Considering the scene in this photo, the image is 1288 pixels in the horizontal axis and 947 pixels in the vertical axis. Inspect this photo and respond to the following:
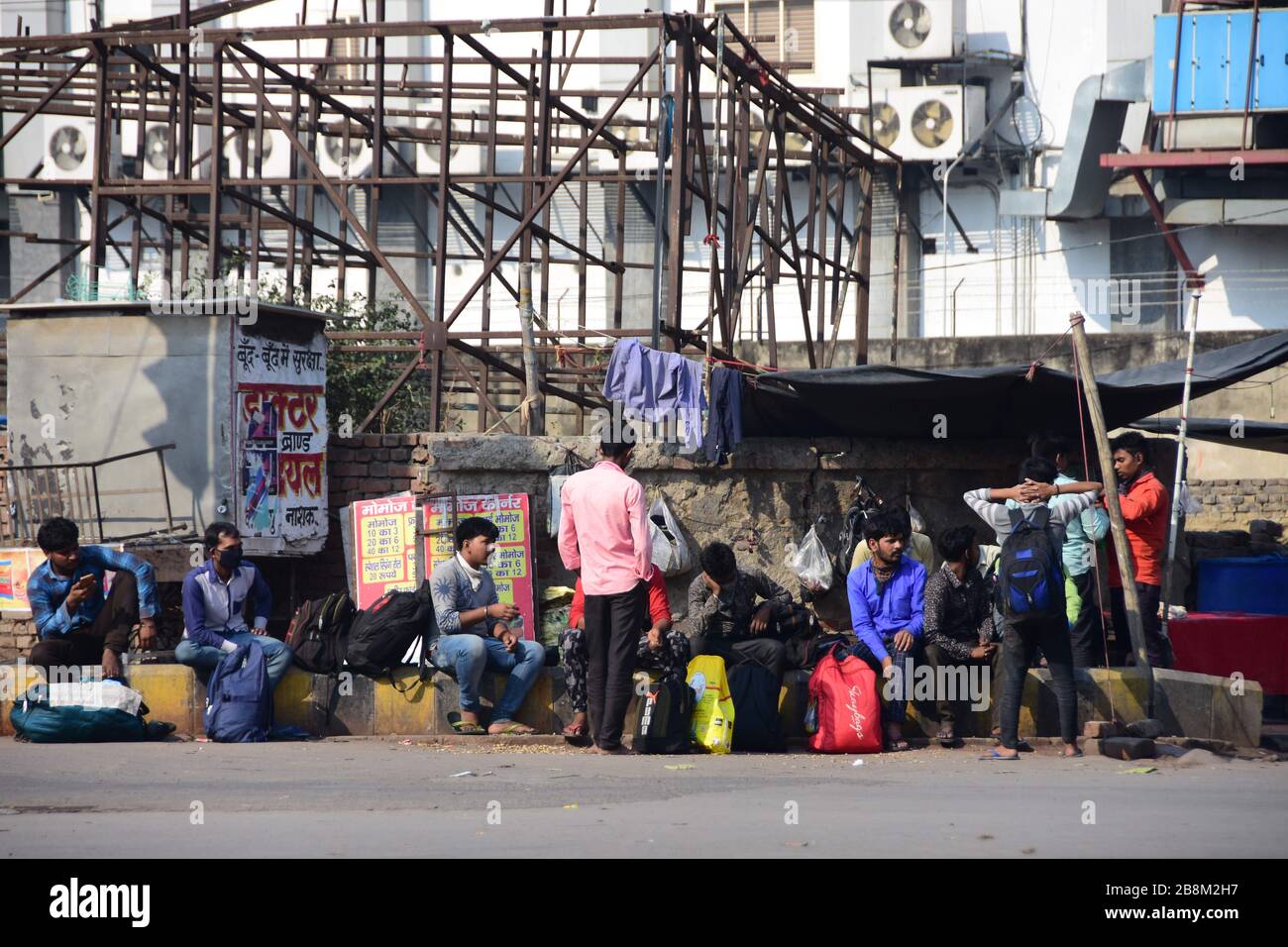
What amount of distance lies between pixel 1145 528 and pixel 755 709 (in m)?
3.13

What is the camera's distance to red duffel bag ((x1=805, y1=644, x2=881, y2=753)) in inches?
337

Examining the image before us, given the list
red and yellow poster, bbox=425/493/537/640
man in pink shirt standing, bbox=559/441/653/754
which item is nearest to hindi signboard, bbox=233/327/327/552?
red and yellow poster, bbox=425/493/537/640

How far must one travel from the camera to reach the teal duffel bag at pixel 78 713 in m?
8.92

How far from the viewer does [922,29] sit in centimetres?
2639

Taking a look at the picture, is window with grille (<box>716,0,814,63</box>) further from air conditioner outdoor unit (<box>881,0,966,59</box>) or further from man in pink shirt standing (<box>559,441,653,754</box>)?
man in pink shirt standing (<box>559,441,653,754</box>)

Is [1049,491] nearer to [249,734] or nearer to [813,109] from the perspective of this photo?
[249,734]

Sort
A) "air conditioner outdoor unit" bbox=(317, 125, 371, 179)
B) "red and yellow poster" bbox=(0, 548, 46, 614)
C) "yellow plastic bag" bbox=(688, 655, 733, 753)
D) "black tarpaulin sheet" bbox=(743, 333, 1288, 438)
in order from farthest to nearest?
"air conditioner outdoor unit" bbox=(317, 125, 371, 179)
"red and yellow poster" bbox=(0, 548, 46, 614)
"black tarpaulin sheet" bbox=(743, 333, 1288, 438)
"yellow plastic bag" bbox=(688, 655, 733, 753)

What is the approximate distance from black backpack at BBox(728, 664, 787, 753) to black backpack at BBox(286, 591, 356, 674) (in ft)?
8.14

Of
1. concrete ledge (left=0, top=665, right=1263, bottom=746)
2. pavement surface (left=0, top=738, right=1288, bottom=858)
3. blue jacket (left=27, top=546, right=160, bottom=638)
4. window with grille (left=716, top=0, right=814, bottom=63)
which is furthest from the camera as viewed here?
window with grille (left=716, top=0, right=814, bottom=63)

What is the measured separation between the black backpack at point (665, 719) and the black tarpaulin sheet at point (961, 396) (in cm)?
267

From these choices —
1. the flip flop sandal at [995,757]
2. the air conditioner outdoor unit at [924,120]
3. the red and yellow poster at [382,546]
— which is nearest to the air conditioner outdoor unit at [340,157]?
the air conditioner outdoor unit at [924,120]

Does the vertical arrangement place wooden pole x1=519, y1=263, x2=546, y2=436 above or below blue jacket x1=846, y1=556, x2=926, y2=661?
above

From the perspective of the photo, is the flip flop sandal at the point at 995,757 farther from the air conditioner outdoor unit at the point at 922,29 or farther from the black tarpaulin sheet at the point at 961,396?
the air conditioner outdoor unit at the point at 922,29

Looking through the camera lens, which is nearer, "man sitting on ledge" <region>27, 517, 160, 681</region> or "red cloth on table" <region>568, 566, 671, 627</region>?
"red cloth on table" <region>568, 566, 671, 627</region>
